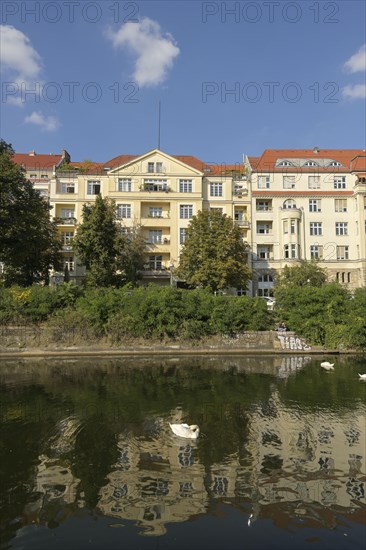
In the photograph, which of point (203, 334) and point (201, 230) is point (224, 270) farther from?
point (203, 334)

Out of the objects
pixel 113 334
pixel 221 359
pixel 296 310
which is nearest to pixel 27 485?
pixel 221 359

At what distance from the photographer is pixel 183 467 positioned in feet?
30.7

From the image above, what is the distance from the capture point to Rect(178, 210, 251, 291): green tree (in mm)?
37969

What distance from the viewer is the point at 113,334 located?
97.8 feet

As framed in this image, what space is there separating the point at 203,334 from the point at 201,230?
1307 centimetres

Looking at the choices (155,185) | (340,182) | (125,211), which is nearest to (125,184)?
(125,211)

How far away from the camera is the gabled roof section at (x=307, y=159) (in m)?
51.2

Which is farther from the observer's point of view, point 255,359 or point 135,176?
point 135,176

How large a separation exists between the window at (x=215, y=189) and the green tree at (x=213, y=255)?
997 centimetres

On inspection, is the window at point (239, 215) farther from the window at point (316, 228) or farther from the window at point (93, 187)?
the window at point (93, 187)

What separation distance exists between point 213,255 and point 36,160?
35.7m

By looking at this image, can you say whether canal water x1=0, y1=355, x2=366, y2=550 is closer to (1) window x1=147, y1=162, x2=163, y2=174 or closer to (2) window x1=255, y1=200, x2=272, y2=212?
(2) window x1=255, y1=200, x2=272, y2=212

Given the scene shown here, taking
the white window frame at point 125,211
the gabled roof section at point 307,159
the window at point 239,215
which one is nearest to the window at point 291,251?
the window at point 239,215

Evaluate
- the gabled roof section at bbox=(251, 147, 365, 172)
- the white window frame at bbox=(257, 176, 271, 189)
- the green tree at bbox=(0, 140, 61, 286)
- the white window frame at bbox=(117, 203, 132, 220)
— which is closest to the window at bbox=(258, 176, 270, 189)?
the white window frame at bbox=(257, 176, 271, 189)
